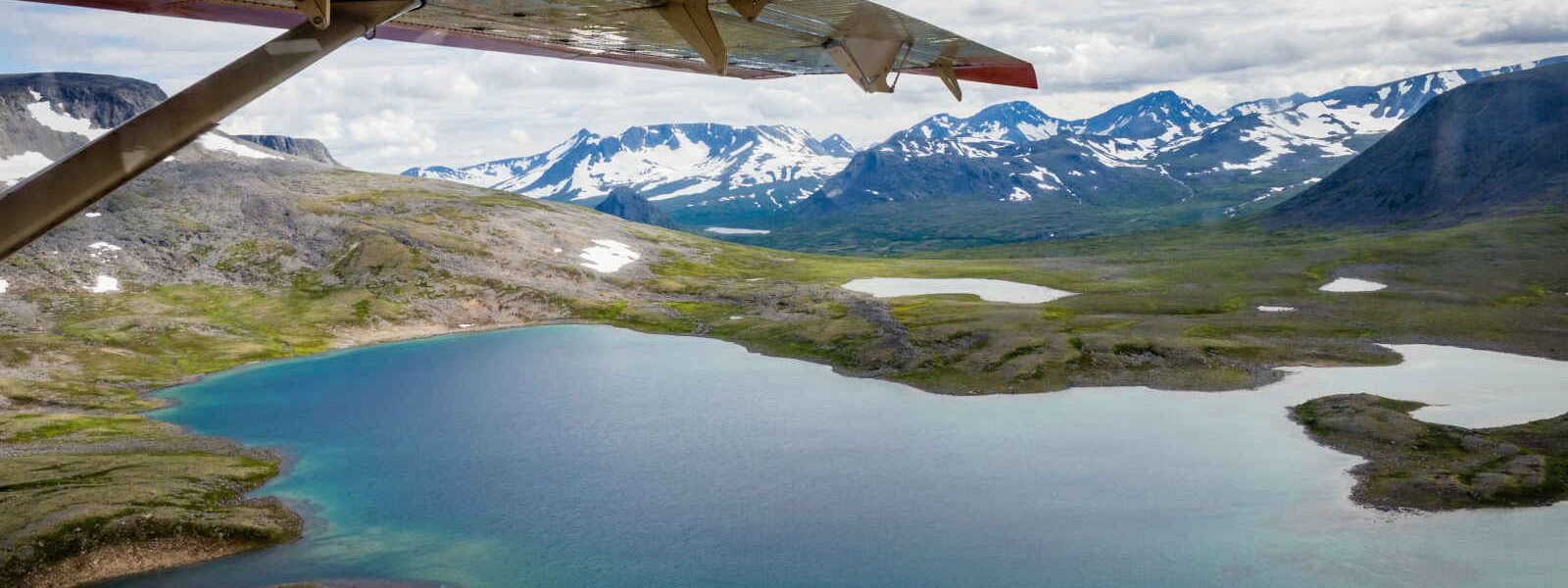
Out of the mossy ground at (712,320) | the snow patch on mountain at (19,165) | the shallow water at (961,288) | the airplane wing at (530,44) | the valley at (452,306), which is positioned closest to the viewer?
the airplane wing at (530,44)

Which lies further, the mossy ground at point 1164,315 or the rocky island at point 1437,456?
the mossy ground at point 1164,315

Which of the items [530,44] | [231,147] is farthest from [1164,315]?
[231,147]

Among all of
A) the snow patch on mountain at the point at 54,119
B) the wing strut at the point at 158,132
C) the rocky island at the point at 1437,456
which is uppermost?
the wing strut at the point at 158,132

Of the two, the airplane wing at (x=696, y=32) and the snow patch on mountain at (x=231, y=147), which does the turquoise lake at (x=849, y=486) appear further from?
the snow patch on mountain at (x=231, y=147)

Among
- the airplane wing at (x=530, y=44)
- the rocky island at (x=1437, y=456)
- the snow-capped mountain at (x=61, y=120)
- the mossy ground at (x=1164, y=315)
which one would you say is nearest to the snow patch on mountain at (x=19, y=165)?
the snow-capped mountain at (x=61, y=120)

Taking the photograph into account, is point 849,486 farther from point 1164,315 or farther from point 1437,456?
point 1164,315

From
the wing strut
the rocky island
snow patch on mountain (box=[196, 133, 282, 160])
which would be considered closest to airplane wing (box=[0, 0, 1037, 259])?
the wing strut

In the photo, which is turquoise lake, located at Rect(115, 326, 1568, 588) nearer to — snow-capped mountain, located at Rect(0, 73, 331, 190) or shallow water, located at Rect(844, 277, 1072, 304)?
shallow water, located at Rect(844, 277, 1072, 304)
